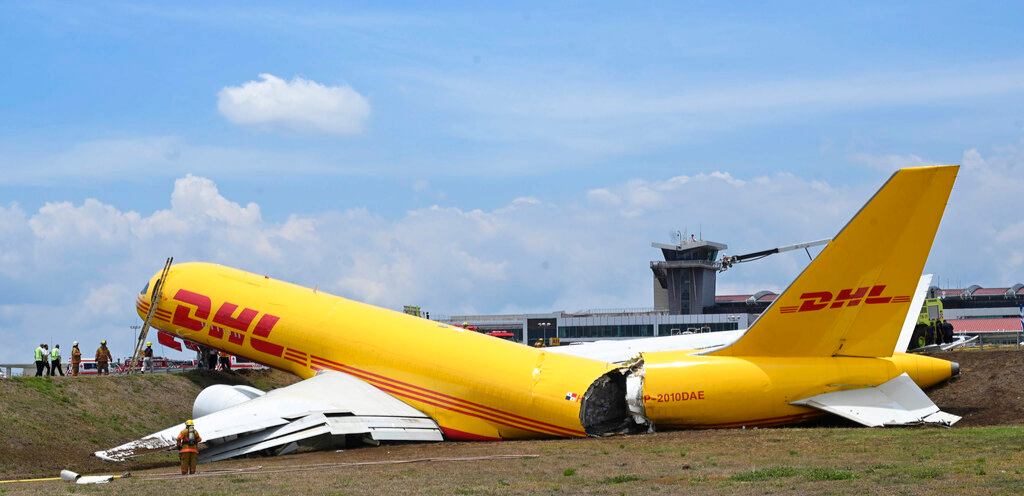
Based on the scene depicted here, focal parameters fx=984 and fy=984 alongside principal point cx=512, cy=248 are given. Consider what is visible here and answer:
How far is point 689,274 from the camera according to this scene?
126500mm

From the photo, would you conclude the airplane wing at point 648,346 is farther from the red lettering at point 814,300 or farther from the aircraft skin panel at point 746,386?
the red lettering at point 814,300

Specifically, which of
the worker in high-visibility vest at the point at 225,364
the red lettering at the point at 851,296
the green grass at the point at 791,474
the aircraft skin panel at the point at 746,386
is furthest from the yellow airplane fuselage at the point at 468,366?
the green grass at the point at 791,474

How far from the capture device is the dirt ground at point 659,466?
1518 cm

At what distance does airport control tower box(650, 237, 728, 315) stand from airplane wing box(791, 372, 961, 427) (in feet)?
337

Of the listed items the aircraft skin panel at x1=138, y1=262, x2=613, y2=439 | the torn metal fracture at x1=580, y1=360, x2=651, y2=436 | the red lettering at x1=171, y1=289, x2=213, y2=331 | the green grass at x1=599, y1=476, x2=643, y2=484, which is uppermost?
the red lettering at x1=171, y1=289, x2=213, y2=331

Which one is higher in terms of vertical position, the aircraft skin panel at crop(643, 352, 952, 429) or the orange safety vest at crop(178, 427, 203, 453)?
the aircraft skin panel at crop(643, 352, 952, 429)

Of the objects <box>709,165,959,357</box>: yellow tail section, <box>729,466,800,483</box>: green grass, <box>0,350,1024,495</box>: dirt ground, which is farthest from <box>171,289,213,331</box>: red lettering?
<box>729,466,800,483</box>: green grass

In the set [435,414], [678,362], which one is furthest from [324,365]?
[678,362]

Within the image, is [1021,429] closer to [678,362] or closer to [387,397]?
[678,362]

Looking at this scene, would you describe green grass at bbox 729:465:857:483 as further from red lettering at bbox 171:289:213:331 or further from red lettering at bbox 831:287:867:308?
red lettering at bbox 171:289:213:331

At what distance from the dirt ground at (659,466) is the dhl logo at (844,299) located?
2829 millimetres

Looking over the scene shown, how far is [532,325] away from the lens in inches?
4683

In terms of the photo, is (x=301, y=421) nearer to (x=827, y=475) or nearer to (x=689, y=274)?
(x=827, y=475)

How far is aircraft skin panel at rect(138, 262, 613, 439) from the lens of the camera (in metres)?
25.8
